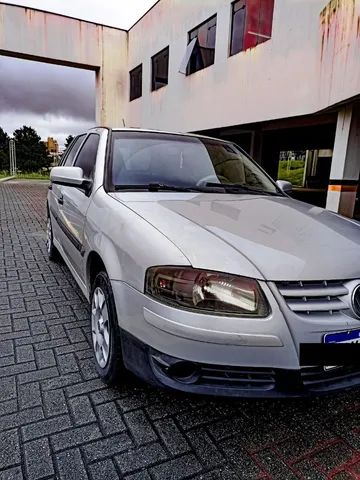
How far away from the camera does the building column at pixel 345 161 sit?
25.0 feet

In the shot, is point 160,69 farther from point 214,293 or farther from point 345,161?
point 214,293

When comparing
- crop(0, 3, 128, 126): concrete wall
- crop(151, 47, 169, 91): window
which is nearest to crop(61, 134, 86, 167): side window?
crop(151, 47, 169, 91): window

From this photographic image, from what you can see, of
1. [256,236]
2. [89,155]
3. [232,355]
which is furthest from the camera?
[89,155]

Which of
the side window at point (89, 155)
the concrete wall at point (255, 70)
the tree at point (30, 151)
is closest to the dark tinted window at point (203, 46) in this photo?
the concrete wall at point (255, 70)

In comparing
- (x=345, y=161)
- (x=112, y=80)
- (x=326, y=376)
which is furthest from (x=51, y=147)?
(x=326, y=376)

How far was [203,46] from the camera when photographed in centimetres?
1267

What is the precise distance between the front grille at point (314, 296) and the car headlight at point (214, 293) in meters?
0.12

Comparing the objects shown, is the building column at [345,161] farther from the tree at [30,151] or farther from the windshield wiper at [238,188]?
the tree at [30,151]

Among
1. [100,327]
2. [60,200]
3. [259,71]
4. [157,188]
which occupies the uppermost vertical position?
[259,71]

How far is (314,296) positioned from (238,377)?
0.50 meters

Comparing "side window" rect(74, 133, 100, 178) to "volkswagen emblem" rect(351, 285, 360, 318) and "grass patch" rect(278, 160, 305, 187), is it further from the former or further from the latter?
"grass patch" rect(278, 160, 305, 187)

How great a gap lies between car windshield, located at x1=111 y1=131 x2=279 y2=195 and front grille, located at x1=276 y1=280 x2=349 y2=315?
1423 millimetres

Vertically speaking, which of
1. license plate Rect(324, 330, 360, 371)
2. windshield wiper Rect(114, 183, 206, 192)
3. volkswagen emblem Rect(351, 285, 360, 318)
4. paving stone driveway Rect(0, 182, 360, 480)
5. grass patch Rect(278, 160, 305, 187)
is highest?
grass patch Rect(278, 160, 305, 187)

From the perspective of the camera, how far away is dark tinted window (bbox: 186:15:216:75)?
39.5ft
